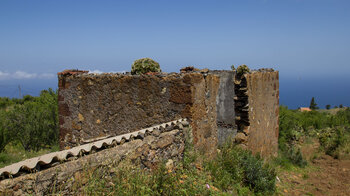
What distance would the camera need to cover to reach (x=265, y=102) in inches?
322

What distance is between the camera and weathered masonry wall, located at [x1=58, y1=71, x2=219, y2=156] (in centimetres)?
488

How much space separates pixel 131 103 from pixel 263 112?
4.52m

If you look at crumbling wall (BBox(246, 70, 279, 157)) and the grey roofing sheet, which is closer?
the grey roofing sheet

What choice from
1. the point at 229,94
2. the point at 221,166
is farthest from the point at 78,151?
the point at 229,94

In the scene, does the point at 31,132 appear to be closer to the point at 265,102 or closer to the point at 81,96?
the point at 81,96

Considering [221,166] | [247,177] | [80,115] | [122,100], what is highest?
[122,100]

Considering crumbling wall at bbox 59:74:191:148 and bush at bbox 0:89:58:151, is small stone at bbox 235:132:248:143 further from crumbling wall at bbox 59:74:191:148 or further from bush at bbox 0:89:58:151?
bush at bbox 0:89:58:151

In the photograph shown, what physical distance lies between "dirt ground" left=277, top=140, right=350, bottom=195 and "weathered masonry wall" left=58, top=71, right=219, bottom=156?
2883mm

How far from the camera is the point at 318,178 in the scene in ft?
25.9

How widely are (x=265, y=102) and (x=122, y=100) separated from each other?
15.7 feet

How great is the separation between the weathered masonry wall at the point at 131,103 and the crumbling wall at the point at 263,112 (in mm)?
1982

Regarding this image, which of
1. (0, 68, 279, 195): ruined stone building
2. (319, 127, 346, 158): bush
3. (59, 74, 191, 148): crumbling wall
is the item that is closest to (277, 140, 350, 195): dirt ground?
(319, 127, 346, 158): bush

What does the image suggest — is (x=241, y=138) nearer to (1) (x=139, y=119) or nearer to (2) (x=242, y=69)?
(2) (x=242, y=69)

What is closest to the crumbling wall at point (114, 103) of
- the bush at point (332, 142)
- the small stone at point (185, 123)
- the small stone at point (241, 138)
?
the small stone at point (185, 123)
